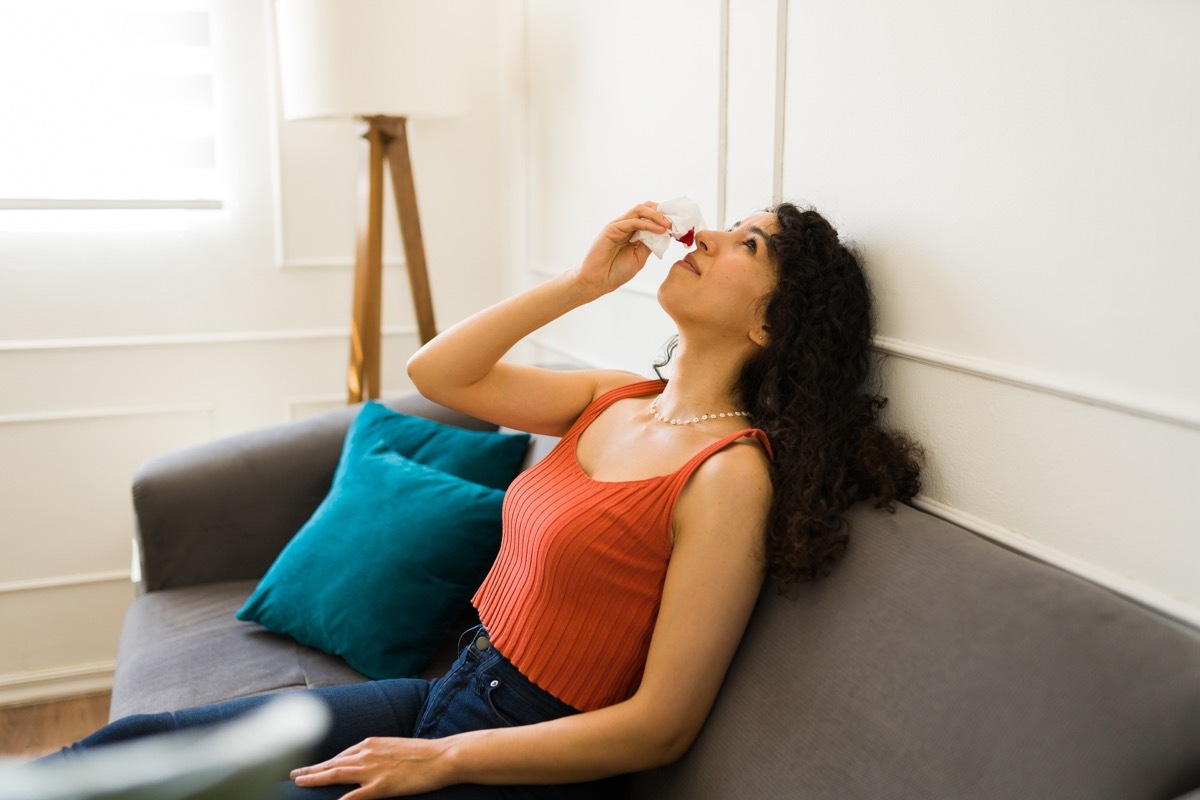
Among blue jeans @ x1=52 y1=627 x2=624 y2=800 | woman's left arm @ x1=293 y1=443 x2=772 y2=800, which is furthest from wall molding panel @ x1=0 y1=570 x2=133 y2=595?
woman's left arm @ x1=293 y1=443 x2=772 y2=800

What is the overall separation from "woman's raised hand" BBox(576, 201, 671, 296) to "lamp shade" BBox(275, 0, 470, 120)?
120 cm

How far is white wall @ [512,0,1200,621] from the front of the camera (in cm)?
102

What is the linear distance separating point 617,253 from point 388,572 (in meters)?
0.74

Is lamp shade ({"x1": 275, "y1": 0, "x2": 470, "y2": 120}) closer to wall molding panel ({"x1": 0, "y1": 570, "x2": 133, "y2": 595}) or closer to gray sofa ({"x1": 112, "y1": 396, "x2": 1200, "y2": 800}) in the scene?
wall molding panel ({"x1": 0, "y1": 570, "x2": 133, "y2": 595})

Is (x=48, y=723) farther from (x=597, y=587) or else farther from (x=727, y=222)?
(x=727, y=222)

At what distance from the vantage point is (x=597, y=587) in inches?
53.3

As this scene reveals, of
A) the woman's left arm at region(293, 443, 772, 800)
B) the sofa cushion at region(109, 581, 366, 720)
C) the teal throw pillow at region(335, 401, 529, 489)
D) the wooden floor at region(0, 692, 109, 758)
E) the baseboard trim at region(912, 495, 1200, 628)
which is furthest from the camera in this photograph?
the wooden floor at region(0, 692, 109, 758)

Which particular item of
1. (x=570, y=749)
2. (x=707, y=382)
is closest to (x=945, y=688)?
(x=570, y=749)

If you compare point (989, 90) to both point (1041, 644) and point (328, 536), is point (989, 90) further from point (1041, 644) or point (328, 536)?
point (328, 536)

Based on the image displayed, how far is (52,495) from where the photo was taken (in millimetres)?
2895

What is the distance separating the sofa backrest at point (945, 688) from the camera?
3.02 feet

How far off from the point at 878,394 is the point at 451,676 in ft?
2.46

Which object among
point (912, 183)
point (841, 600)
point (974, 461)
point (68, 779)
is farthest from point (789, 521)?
point (68, 779)

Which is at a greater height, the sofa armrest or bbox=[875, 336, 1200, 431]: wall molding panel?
bbox=[875, 336, 1200, 431]: wall molding panel
